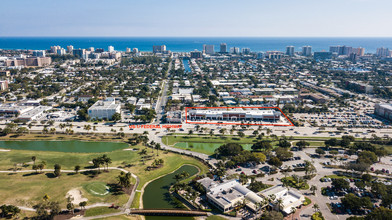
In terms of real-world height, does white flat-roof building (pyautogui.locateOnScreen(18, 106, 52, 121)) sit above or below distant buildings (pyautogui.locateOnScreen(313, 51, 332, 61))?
below

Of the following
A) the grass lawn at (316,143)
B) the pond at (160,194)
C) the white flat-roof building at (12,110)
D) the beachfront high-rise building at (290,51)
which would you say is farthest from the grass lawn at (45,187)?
the beachfront high-rise building at (290,51)

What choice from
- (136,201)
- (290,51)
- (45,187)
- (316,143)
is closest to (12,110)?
(45,187)

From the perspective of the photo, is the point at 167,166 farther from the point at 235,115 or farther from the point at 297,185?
the point at 235,115

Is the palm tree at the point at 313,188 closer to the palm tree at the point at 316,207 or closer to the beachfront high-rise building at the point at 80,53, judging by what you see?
the palm tree at the point at 316,207

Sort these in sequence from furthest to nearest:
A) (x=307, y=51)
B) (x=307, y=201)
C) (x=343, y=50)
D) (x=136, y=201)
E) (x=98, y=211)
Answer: (x=343, y=50)
(x=307, y=51)
(x=136, y=201)
(x=307, y=201)
(x=98, y=211)

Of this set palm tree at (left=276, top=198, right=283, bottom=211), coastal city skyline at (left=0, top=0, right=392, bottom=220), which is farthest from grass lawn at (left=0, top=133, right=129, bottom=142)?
palm tree at (left=276, top=198, right=283, bottom=211)

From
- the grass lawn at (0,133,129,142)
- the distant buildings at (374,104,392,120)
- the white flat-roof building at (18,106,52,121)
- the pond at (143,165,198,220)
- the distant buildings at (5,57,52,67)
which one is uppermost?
the distant buildings at (5,57,52,67)

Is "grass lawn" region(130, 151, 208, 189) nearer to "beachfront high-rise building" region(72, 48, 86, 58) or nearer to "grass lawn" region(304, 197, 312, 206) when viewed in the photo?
"grass lawn" region(304, 197, 312, 206)

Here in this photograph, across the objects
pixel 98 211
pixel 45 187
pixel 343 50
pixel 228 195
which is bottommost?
pixel 98 211
